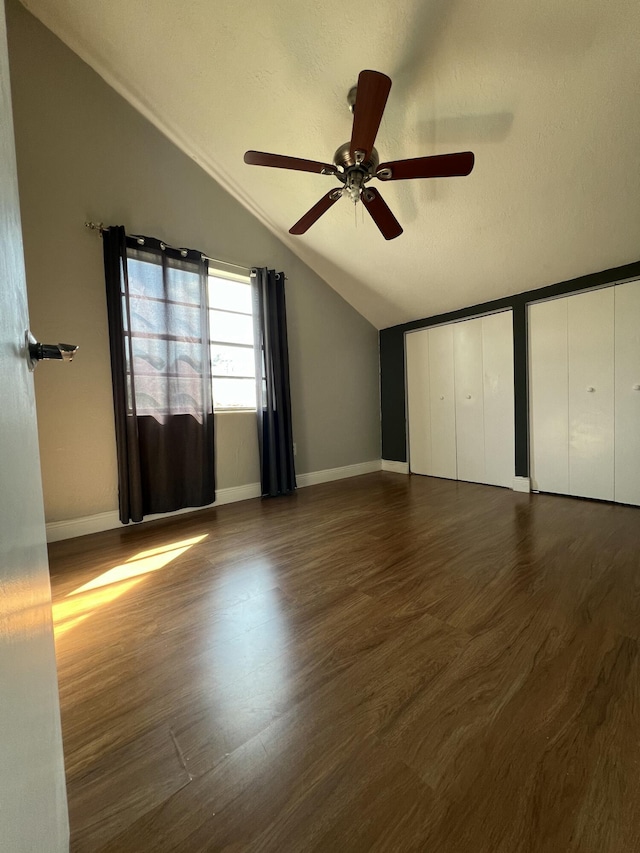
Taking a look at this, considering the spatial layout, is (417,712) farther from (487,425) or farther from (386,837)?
(487,425)

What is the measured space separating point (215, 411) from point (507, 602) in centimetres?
269

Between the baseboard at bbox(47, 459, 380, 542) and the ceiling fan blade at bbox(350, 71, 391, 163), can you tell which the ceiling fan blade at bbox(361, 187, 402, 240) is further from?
the baseboard at bbox(47, 459, 380, 542)

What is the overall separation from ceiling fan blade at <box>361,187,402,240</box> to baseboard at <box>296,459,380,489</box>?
8.39ft

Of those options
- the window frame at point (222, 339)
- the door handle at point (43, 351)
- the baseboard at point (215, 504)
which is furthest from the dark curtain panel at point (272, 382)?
the door handle at point (43, 351)

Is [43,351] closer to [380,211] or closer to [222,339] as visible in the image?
[380,211]

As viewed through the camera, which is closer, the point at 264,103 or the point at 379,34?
the point at 379,34

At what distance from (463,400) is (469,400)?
69 mm

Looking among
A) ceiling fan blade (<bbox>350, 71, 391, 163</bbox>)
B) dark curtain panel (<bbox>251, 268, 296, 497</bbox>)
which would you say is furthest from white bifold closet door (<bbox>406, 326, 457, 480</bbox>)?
ceiling fan blade (<bbox>350, 71, 391, 163</bbox>)

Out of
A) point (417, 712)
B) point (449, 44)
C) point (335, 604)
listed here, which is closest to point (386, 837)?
point (417, 712)

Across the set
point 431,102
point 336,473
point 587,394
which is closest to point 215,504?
point 336,473

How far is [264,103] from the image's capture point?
2.19 m

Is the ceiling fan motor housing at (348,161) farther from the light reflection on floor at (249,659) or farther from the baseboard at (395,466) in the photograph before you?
the baseboard at (395,466)

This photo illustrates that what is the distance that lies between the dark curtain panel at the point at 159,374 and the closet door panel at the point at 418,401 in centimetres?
256

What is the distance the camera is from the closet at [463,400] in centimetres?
337
